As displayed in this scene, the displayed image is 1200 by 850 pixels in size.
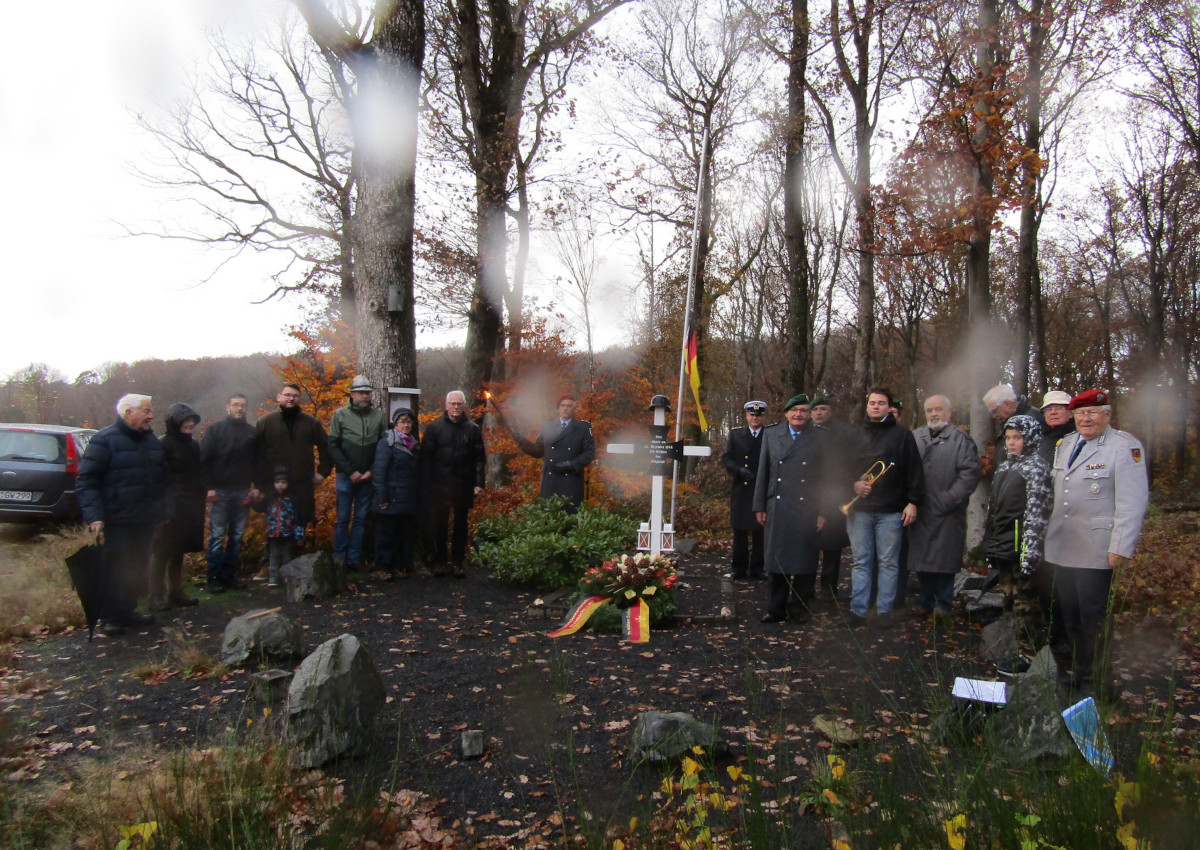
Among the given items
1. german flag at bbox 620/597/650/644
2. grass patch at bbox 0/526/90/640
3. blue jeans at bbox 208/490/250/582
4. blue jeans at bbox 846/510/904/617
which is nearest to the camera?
german flag at bbox 620/597/650/644

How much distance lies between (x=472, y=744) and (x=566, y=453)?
5511mm

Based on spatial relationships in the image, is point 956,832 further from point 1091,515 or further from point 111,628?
point 111,628

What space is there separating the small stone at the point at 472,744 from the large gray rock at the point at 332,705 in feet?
1.46

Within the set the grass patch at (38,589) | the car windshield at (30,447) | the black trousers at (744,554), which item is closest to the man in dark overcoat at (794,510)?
the black trousers at (744,554)

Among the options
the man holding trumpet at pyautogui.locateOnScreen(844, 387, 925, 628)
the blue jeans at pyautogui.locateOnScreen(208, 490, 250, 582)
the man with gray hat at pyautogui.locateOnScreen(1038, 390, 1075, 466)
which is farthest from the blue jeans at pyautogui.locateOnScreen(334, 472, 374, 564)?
the man with gray hat at pyautogui.locateOnScreen(1038, 390, 1075, 466)

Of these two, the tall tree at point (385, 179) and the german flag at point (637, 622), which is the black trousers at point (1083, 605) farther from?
the tall tree at point (385, 179)

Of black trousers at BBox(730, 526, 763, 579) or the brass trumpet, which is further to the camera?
black trousers at BBox(730, 526, 763, 579)

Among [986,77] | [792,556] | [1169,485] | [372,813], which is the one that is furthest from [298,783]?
[1169,485]

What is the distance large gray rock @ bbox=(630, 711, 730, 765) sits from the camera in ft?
11.5

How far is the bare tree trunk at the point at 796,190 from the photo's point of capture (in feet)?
49.5

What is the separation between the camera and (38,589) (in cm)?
759

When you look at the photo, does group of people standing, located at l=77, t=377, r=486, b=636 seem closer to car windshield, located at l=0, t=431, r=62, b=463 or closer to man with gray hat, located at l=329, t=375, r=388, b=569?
man with gray hat, located at l=329, t=375, r=388, b=569

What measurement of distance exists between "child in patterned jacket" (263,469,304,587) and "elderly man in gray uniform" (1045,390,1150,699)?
6654 mm

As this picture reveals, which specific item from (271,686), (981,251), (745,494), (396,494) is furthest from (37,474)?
(981,251)
